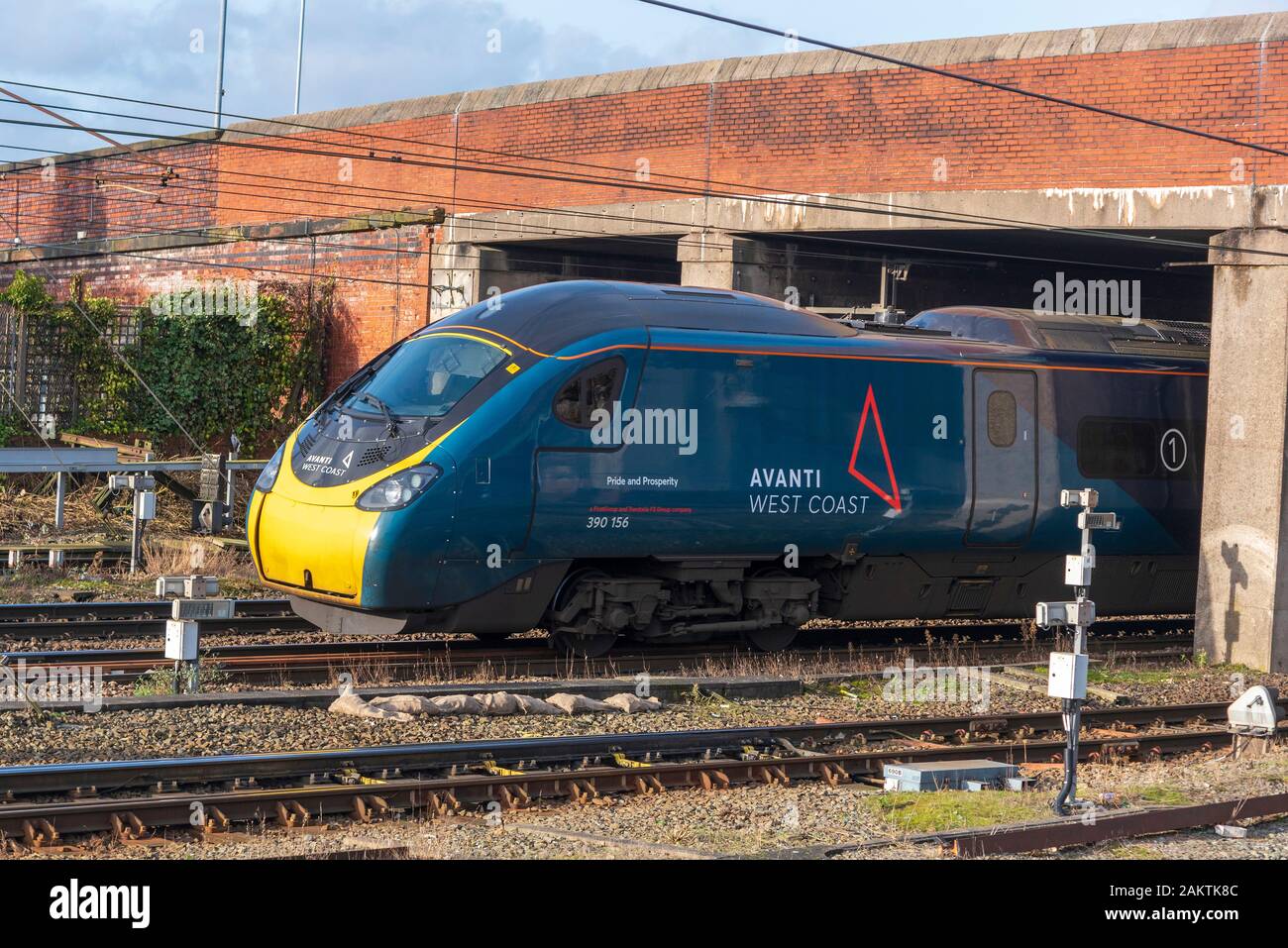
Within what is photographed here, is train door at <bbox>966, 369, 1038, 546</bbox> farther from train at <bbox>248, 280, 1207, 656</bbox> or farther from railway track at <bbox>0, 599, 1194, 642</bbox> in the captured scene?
railway track at <bbox>0, 599, 1194, 642</bbox>

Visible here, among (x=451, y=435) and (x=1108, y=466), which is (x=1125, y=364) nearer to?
(x=1108, y=466)

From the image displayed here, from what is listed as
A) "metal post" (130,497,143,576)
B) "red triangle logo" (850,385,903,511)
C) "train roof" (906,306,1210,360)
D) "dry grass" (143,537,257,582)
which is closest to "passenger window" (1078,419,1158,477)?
"train roof" (906,306,1210,360)

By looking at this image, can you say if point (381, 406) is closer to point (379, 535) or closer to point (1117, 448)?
point (379, 535)

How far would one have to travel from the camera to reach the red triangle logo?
14438 mm

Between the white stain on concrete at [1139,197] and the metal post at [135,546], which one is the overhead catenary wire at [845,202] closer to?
the white stain on concrete at [1139,197]

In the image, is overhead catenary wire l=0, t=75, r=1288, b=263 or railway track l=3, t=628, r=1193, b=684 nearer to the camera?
railway track l=3, t=628, r=1193, b=684

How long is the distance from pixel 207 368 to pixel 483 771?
17.9 metres

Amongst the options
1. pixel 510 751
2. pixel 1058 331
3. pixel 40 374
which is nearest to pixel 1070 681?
pixel 510 751

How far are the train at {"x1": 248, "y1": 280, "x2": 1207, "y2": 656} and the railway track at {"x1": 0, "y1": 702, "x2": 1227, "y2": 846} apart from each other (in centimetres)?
291

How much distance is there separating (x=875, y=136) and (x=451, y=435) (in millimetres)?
8837

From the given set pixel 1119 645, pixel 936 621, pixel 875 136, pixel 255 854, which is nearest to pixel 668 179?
pixel 875 136

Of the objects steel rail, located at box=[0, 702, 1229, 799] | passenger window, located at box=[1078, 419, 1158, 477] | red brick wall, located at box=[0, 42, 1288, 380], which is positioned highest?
red brick wall, located at box=[0, 42, 1288, 380]

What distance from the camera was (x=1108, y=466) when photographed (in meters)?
16.2

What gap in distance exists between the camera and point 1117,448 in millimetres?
16312
